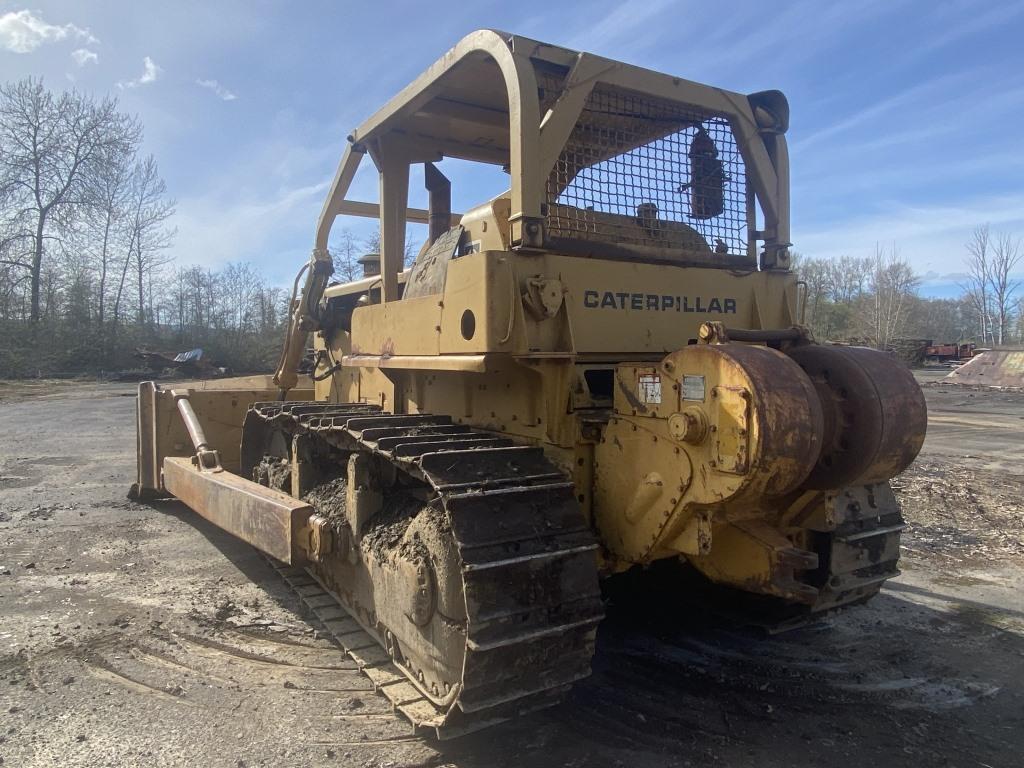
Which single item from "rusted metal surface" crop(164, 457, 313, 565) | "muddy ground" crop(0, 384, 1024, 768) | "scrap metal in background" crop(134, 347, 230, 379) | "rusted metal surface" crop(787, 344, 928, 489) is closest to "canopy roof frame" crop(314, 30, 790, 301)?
"rusted metal surface" crop(787, 344, 928, 489)

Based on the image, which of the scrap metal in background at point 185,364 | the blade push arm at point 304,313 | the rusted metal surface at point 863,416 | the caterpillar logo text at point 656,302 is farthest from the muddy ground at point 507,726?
the scrap metal in background at point 185,364

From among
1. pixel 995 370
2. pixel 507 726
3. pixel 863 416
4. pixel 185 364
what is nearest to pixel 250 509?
pixel 507 726

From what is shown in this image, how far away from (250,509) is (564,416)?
2.19 meters

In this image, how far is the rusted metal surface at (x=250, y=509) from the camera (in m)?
3.95

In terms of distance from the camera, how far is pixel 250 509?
4.38 metres

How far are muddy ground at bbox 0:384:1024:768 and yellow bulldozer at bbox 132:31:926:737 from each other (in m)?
0.32

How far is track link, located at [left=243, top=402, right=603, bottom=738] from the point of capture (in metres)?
2.67

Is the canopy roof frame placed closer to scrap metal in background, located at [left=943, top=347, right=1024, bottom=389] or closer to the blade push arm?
the blade push arm

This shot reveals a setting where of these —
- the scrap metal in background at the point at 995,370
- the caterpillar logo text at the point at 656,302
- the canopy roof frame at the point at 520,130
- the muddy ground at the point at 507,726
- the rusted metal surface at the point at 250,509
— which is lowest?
the muddy ground at the point at 507,726

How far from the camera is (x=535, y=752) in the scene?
296 centimetres

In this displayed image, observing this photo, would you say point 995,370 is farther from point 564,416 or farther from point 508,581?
point 508,581

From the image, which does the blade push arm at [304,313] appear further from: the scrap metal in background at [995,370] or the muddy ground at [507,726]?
the scrap metal in background at [995,370]

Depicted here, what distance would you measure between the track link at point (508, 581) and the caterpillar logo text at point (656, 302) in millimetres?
828

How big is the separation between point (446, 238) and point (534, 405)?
4.15 ft
